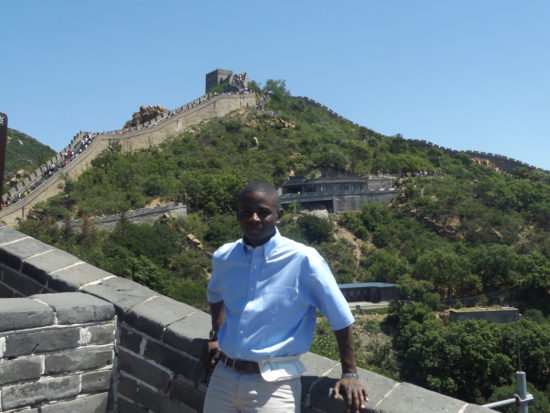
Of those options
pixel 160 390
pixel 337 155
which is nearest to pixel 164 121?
pixel 337 155

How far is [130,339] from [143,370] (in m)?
0.20

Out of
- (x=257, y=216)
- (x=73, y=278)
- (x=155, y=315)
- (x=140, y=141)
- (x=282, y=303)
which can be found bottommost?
(x=155, y=315)

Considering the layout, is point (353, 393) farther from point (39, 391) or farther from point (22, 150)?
point (22, 150)

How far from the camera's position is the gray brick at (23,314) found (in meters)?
2.57

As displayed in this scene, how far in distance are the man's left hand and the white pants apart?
0.18 metres

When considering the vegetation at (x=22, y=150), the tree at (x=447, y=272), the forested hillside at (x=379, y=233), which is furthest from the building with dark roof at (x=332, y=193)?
the vegetation at (x=22, y=150)

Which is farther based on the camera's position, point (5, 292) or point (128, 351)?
point (5, 292)

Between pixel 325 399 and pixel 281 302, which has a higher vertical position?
pixel 281 302

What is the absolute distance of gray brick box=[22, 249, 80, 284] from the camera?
3507mm

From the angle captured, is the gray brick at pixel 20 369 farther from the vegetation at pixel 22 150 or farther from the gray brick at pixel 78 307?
the vegetation at pixel 22 150

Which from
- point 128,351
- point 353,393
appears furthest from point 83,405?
point 353,393

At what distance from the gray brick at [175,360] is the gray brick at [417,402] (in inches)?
40.7

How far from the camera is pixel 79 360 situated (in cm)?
291

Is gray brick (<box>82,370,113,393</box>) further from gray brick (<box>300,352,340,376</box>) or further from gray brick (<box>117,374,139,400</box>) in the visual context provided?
gray brick (<box>300,352,340,376</box>)
